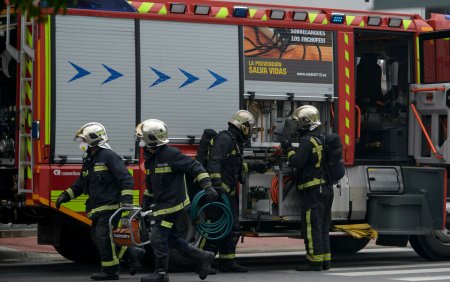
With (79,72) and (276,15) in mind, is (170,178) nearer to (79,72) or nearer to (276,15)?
(79,72)

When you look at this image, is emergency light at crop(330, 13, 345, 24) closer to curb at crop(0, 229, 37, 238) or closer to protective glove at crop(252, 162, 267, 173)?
protective glove at crop(252, 162, 267, 173)

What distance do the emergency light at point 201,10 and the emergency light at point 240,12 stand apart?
330 millimetres

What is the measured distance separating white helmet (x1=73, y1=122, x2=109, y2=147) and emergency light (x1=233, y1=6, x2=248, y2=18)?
2.31 m

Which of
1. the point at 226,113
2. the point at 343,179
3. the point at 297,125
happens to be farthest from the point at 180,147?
the point at 343,179

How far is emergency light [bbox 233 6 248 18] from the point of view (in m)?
11.0

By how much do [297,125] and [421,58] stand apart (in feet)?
7.04

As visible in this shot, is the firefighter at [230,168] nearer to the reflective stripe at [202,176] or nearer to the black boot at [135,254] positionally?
the reflective stripe at [202,176]

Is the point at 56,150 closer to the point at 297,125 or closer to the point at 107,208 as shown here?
the point at 107,208

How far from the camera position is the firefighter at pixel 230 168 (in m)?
10.4

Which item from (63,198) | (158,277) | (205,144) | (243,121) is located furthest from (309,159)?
(63,198)

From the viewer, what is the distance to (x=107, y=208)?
9586 mm

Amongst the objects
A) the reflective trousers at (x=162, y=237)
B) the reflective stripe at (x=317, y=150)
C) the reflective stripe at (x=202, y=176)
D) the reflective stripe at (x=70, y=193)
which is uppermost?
the reflective stripe at (x=317, y=150)

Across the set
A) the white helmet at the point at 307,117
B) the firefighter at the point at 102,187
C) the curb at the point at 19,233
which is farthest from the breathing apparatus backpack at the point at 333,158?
the curb at the point at 19,233

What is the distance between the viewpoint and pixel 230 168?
1061cm
